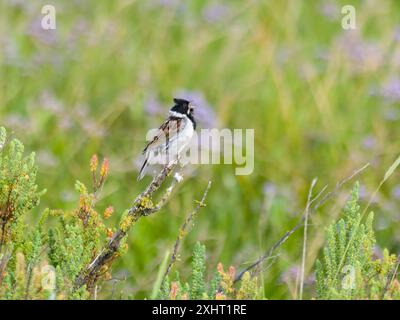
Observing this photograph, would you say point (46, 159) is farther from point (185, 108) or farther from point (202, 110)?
point (185, 108)

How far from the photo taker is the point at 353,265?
2539mm

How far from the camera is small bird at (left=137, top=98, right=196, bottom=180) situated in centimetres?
338

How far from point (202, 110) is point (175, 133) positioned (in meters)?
1.66

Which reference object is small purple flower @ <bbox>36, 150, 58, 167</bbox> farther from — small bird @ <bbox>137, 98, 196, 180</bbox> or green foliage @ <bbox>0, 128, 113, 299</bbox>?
green foliage @ <bbox>0, 128, 113, 299</bbox>

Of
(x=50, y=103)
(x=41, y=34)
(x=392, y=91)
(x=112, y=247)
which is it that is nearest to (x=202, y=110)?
(x=50, y=103)

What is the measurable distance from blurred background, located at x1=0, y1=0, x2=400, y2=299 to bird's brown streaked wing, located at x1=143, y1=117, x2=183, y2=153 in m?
0.93

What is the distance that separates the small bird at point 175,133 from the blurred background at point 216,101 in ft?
3.01

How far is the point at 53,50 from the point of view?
18.8 ft

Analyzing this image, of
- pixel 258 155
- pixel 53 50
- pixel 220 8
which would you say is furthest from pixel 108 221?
pixel 220 8

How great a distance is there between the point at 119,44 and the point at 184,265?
182cm

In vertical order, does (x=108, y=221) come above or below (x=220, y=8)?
below

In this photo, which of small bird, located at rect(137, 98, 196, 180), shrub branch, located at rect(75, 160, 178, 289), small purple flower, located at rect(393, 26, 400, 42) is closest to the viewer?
shrub branch, located at rect(75, 160, 178, 289)

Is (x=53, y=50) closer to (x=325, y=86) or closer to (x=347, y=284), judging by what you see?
(x=325, y=86)

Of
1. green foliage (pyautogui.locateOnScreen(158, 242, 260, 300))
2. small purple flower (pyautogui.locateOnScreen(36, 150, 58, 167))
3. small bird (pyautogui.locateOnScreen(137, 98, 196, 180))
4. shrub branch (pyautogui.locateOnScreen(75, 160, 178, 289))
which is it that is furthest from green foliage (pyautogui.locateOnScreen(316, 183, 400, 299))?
small purple flower (pyautogui.locateOnScreen(36, 150, 58, 167))
